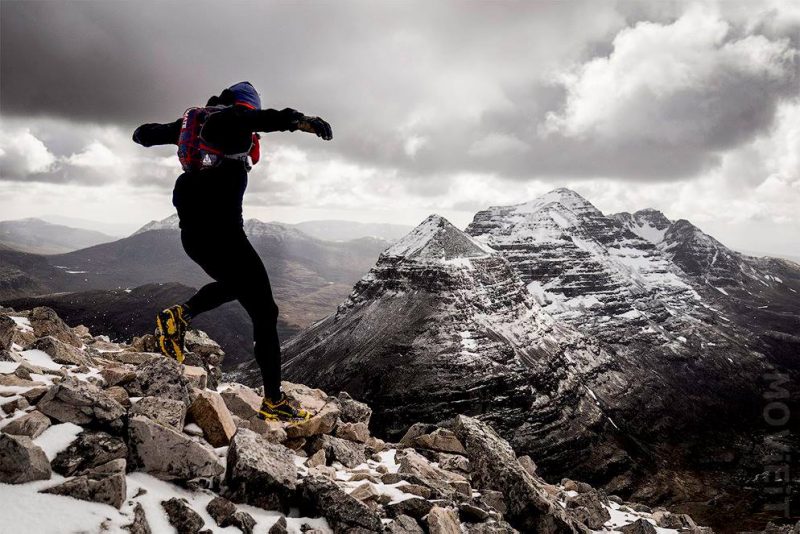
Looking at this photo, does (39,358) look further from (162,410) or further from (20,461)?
(20,461)

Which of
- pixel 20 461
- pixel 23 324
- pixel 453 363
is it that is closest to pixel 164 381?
pixel 20 461

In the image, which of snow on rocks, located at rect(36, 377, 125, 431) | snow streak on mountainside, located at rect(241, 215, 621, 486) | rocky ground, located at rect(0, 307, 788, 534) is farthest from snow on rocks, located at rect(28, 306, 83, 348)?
snow streak on mountainside, located at rect(241, 215, 621, 486)

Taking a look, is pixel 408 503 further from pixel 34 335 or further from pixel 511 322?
pixel 511 322

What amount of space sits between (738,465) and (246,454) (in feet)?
727

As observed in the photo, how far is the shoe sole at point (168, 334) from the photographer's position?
7000mm

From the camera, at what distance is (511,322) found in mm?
190625

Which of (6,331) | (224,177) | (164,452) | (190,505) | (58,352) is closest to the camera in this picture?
(190,505)

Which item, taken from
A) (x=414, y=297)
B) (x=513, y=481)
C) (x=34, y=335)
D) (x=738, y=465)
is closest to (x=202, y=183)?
(x=34, y=335)

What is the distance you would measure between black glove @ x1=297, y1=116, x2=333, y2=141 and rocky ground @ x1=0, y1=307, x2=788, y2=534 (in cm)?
431

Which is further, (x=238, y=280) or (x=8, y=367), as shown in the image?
(x=8, y=367)

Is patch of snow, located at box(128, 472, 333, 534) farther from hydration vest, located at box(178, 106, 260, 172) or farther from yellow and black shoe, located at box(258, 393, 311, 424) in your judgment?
hydration vest, located at box(178, 106, 260, 172)

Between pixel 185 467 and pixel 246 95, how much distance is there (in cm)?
507

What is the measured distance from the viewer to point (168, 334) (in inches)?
278

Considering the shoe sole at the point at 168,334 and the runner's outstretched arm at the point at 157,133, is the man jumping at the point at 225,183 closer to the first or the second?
the runner's outstretched arm at the point at 157,133
